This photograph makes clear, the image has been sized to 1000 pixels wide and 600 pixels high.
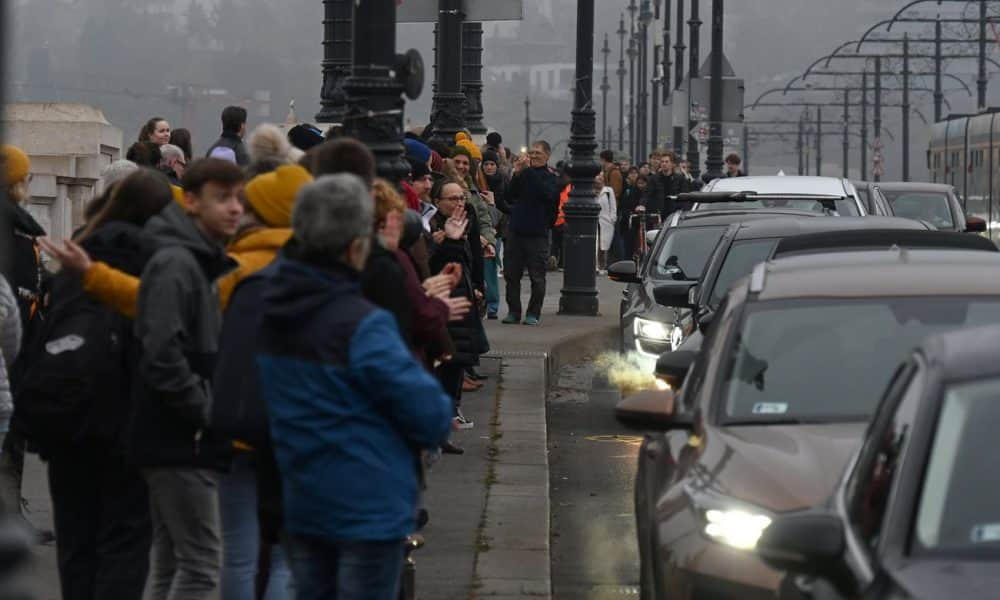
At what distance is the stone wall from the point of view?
1655 cm

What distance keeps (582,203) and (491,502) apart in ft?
40.4

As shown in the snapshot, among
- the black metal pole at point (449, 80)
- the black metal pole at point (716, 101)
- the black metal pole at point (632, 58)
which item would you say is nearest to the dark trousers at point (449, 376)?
the black metal pole at point (449, 80)

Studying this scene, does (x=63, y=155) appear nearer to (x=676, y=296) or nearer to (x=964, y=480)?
(x=676, y=296)

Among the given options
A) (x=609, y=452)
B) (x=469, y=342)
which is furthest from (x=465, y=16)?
(x=469, y=342)

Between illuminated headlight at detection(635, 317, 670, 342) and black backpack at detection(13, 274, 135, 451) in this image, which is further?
illuminated headlight at detection(635, 317, 670, 342)

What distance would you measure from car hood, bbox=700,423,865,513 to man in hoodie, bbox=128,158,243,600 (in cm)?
148

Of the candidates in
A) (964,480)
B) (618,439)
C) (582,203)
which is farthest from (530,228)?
(964,480)

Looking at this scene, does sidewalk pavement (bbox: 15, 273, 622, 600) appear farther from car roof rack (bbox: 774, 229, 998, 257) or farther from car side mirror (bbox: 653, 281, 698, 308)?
car roof rack (bbox: 774, 229, 998, 257)

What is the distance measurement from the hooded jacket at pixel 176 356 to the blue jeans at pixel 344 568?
36.2 inches

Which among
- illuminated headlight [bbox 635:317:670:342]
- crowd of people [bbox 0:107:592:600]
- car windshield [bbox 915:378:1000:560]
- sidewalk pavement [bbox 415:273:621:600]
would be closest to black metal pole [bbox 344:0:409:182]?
crowd of people [bbox 0:107:592:600]

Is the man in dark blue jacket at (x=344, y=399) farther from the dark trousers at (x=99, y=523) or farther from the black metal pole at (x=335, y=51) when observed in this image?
the black metal pole at (x=335, y=51)

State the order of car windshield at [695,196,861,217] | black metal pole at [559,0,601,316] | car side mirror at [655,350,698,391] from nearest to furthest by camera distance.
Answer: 1. car side mirror at [655,350,698,391]
2. car windshield at [695,196,861,217]
3. black metal pole at [559,0,601,316]

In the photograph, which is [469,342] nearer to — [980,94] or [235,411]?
[235,411]

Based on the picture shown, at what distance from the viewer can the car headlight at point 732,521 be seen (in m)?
6.36
